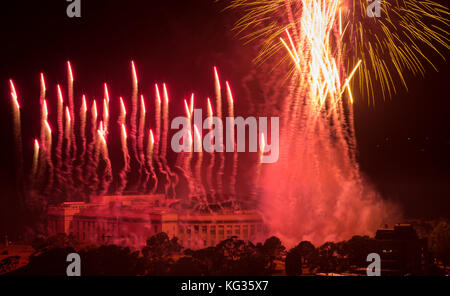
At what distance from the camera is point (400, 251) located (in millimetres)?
19641

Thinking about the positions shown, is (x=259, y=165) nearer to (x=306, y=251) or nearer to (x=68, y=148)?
(x=306, y=251)

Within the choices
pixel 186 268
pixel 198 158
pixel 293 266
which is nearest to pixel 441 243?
pixel 293 266

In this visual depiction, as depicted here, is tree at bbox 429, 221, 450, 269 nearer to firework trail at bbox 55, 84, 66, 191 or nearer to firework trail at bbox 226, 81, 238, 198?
firework trail at bbox 226, 81, 238, 198

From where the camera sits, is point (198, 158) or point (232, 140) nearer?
point (232, 140)

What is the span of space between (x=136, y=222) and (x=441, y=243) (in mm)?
15611

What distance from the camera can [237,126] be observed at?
78.0 ft

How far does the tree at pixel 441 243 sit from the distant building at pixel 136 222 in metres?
10.3

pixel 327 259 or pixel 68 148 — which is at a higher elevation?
pixel 68 148

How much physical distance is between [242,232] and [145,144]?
383 inches

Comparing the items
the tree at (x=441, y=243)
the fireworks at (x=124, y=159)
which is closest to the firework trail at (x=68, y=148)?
the fireworks at (x=124, y=159)

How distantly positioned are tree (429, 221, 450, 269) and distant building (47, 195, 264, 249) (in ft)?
33.8

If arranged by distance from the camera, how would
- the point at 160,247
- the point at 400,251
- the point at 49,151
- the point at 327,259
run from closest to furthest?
the point at 400,251 → the point at 327,259 → the point at 49,151 → the point at 160,247

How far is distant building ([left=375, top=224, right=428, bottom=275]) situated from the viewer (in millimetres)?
18997
